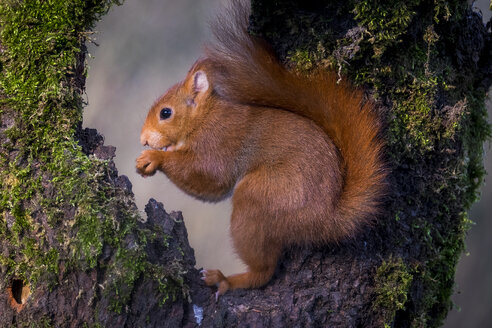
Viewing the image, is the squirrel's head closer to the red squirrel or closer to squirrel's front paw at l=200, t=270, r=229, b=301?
the red squirrel

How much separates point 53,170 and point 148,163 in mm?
475

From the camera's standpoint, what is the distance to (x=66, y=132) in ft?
6.17

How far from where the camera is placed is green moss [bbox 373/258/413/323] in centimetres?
198

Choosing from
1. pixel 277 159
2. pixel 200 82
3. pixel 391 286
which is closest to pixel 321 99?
pixel 277 159

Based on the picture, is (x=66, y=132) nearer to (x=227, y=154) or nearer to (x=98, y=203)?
(x=98, y=203)

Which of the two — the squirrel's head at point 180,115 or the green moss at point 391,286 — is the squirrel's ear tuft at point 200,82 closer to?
the squirrel's head at point 180,115

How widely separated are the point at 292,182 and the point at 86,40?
0.88 m

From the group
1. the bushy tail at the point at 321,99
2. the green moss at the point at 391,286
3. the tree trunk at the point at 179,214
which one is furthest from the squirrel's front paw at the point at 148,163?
the green moss at the point at 391,286

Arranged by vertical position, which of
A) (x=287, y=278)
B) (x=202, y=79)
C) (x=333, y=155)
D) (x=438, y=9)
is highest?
(x=202, y=79)

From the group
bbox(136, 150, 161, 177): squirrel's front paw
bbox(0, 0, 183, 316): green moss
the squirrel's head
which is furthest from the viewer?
the squirrel's head

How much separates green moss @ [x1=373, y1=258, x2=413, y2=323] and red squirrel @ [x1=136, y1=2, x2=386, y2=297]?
19 cm

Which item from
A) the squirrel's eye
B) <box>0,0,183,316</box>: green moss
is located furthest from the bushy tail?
<box>0,0,183,316</box>: green moss

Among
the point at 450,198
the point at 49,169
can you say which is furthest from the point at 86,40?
the point at 450,198

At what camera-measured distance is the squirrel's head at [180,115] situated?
7.81 feet
